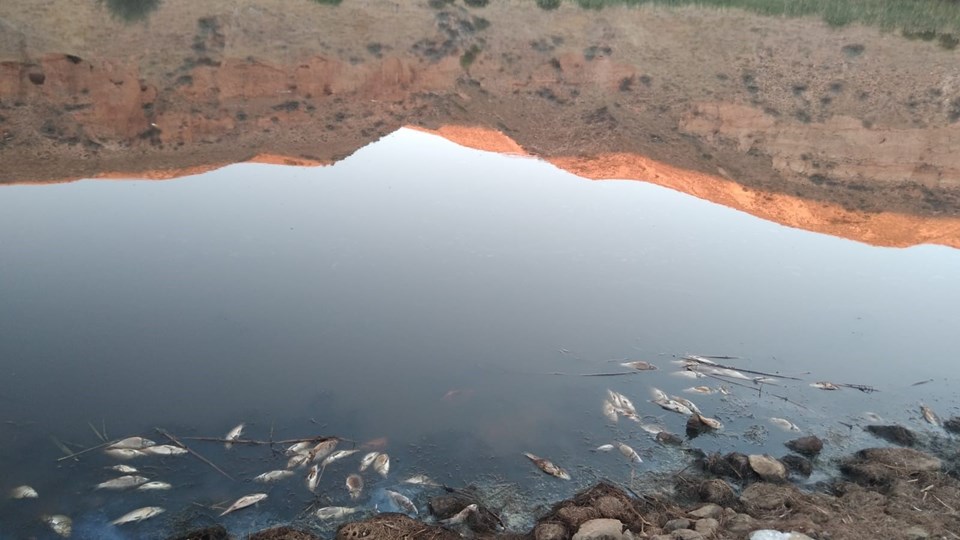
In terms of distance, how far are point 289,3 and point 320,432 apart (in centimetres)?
1547

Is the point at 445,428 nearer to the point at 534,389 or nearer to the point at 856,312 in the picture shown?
the point at 534,389

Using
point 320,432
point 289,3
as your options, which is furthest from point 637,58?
point 320,432

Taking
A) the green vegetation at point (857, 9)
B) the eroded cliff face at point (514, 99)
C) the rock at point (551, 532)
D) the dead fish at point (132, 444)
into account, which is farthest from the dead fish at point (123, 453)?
the green vegetation at point (857, 9)

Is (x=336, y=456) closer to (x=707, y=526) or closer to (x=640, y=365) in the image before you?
(x=707, y=526)

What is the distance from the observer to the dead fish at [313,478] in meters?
5.11

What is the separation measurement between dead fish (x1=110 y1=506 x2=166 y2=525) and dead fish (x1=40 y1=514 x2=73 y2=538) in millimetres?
250

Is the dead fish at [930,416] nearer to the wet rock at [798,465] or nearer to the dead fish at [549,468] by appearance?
the wet rock at [798,465]

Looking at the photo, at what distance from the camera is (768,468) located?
5.62 metres

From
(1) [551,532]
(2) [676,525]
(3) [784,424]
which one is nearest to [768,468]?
(3) [784,424]

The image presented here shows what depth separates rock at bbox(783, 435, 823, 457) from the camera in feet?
19.7

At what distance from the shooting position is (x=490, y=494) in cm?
524

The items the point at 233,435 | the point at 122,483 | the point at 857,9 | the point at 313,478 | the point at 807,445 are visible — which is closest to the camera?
the point at 122,483

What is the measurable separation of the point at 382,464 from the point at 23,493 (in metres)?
2.43

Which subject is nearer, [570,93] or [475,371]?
[475,371]
